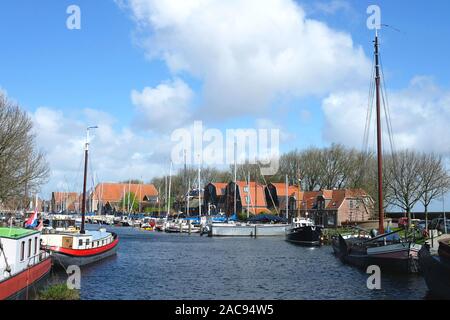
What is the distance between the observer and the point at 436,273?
26328 mm

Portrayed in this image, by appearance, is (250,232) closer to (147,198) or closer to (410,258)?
(410,258)

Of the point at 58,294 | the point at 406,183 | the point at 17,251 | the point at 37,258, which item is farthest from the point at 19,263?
the point at 406,183

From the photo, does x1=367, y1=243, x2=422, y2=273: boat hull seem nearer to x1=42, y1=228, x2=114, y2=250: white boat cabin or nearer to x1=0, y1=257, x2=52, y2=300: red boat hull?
x1=42, y1=228, x2=114, y2=250: white boat cabin

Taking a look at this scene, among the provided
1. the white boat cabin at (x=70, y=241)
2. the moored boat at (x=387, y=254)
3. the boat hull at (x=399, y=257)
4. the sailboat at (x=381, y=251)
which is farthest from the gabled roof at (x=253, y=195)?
the boat hull at (x=399, y=257)

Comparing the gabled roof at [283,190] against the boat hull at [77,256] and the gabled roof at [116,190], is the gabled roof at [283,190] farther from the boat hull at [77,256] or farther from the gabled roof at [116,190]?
the boat hull at [77,256]

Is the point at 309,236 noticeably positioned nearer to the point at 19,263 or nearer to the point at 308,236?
the point at 308,236

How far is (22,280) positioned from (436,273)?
822 inches

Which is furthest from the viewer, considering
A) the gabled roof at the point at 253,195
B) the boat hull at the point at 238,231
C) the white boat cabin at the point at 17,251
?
the gabled roof at the point at 253,195

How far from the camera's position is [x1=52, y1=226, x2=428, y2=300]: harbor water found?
28438mm

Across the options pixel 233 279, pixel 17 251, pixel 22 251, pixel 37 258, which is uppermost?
pixel 17 251

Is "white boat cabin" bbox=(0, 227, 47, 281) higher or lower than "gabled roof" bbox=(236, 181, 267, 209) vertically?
lower

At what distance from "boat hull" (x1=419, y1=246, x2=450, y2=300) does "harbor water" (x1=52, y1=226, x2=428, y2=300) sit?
106 centimetres

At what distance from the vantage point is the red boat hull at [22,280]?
21953 millimetres

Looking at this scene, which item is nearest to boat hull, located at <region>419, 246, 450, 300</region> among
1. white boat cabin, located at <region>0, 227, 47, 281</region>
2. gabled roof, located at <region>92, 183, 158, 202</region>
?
white boat cabin, located at <region>0, 227, 47, 281</region>
